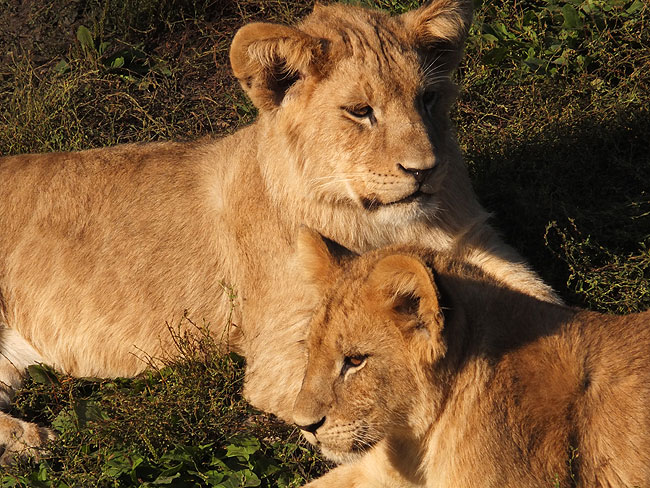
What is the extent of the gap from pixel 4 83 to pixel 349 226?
3.39 m

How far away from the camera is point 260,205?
4543 mm

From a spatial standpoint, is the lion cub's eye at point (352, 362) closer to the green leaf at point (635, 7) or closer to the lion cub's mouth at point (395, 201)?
the lion cub's mouth at point (395, 201)

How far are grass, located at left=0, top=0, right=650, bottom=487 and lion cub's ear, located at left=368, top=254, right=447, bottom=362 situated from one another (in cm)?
121

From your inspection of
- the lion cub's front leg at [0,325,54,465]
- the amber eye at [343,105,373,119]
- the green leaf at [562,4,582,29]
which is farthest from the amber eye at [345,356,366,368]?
the green leaf at [562,4,582,29]

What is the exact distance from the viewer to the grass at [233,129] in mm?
4242

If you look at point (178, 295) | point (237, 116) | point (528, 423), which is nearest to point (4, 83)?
point (237, 116)

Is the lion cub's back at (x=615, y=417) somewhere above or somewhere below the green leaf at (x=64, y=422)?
above

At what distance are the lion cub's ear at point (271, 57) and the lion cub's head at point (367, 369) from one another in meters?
1.17

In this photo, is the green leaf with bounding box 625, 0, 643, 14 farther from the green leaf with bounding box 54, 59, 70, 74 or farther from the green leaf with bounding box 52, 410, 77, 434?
the green leaf with bounding box 52, 410, 77, 434

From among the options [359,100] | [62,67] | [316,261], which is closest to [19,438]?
[316,261]

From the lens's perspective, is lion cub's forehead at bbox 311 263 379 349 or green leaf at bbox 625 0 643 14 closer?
lion cub's forehead at bbox 311 263 379 349

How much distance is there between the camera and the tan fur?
4.09m

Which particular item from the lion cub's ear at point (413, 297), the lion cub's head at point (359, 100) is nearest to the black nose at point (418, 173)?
the lion cub's head at point (359, 100)

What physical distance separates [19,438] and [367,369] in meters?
2.01
